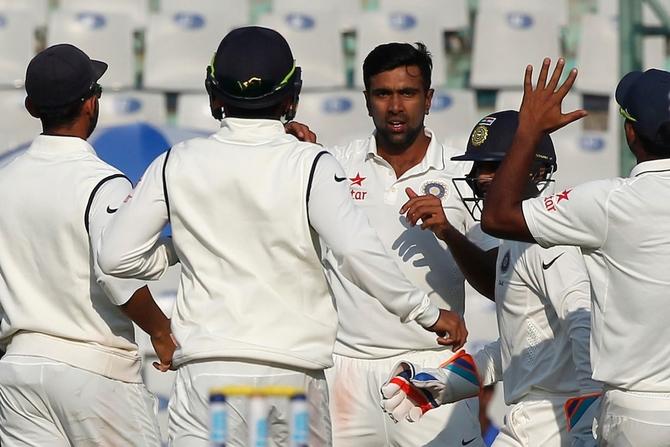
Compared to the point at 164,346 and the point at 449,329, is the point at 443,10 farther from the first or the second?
the point at 449,329

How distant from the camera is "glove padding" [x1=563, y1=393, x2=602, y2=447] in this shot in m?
4.61

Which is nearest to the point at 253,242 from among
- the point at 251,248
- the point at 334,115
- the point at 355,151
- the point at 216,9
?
the point at 251,248

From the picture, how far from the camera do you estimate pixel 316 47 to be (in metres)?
10.6

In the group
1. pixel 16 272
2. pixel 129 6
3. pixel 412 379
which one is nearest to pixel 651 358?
pixel 412 379

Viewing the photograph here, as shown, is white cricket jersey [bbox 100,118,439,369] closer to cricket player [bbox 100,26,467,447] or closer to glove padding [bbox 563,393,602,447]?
cricket player [bbox 100,26,467,447]

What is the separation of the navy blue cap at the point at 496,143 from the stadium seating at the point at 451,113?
16.8ft

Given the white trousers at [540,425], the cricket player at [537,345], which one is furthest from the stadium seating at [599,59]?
the white trousers at [540,425]

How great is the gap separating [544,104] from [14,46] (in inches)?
283

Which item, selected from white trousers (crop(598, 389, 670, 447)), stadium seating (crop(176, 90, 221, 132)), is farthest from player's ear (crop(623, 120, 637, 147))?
stadium seating (crop(176, 90, 221, 132))

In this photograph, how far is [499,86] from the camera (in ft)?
34.7

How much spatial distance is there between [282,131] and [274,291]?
0.48 metres

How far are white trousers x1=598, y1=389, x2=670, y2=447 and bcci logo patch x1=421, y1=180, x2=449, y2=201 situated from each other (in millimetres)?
1550

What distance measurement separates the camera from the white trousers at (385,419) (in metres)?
5.42

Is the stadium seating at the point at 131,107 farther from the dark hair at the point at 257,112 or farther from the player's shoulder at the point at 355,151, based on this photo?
the dark hair at the point at 257,112
